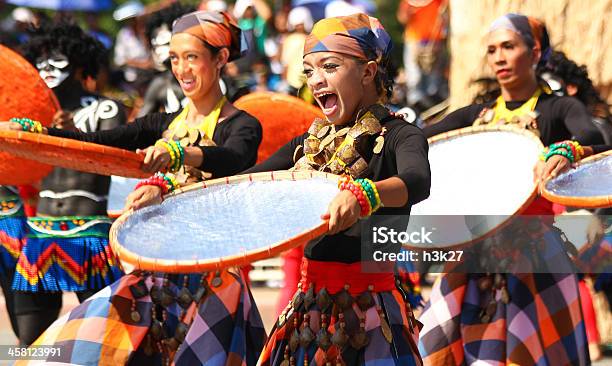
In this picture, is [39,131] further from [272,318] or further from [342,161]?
[272,318]

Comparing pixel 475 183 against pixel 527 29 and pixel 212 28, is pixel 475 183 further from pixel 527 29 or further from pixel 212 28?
pixel 212 28

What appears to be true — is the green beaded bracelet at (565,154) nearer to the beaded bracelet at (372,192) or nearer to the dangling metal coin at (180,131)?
the beaded bracelet at (372,192)

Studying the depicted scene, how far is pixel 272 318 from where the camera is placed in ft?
29.6

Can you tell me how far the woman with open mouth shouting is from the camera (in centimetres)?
418

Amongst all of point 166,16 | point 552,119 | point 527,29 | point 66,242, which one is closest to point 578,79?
point 527,29

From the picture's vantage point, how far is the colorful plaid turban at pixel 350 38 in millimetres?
4207

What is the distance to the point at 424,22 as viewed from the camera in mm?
14953

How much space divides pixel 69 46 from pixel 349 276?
3.37m

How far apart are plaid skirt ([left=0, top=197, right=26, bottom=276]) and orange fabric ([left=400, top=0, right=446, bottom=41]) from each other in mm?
8553

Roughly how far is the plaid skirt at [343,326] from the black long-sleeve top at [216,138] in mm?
897

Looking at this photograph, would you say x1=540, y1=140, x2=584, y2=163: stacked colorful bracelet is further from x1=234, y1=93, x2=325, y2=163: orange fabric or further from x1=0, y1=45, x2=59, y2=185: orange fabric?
x1=0, y1=45, x2=59, y2=185: orange fabric

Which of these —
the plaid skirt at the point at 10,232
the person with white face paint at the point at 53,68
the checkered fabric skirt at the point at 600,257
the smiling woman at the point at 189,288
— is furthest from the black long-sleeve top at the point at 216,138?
the checkered fabric skirt at the point at 600,257

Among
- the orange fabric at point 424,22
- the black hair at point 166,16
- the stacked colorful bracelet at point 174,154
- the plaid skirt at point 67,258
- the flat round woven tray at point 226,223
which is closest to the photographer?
the flat round woven tray at point 226,223

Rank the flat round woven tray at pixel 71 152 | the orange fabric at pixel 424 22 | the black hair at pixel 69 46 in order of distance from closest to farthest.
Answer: the flat round woven tray at pixel 71 152, the black hair at pixel 69 46, the orange fabric at pixel 424 22
